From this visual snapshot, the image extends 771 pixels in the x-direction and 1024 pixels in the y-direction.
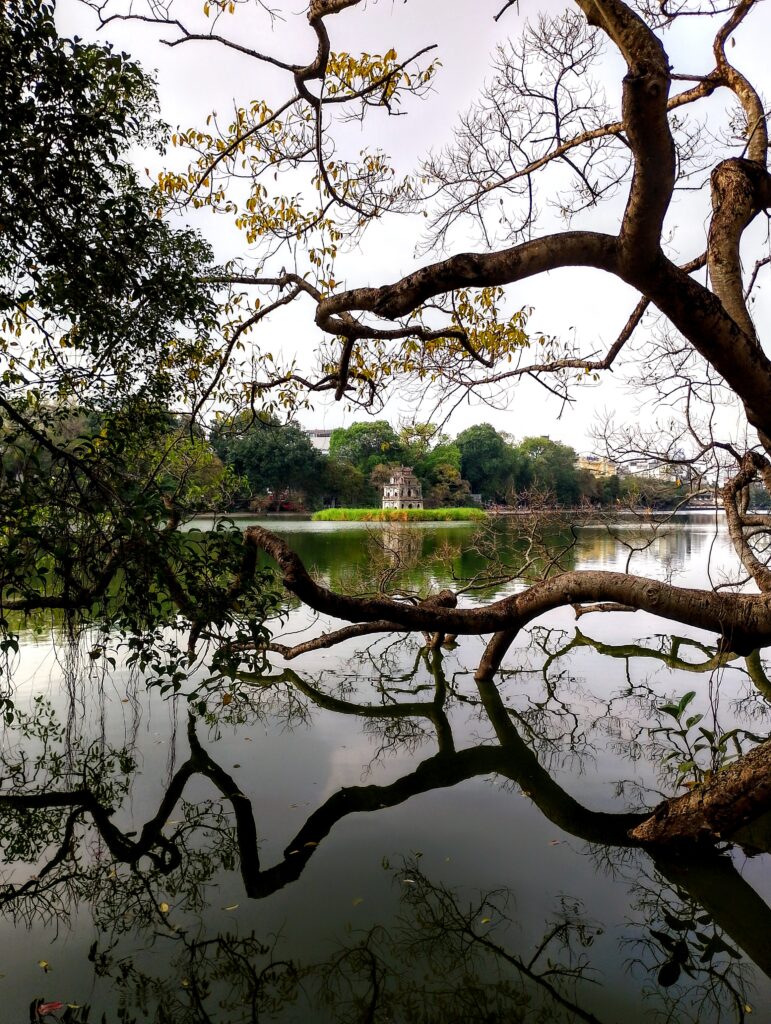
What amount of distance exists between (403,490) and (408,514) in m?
5.91

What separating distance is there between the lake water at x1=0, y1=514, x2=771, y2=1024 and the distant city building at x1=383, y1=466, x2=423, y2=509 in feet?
91.8

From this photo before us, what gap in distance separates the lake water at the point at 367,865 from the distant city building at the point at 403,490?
91.8 feet

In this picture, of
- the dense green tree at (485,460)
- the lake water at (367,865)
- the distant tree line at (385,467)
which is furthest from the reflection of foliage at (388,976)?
the dense green tree at (485,460)

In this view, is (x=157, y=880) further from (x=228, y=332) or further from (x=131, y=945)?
(x=228, y=332)

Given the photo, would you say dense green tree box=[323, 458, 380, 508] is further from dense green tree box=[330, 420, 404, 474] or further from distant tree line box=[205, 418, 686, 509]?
dense green tree box=[330, 420, 404, 474]

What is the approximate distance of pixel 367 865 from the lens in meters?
3.58

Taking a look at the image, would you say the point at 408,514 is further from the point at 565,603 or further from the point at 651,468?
the point at 565,603

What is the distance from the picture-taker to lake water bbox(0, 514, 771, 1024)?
2625mm

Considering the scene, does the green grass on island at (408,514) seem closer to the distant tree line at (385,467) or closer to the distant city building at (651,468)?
the distant tree line at (385,467)

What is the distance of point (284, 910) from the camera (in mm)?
3170

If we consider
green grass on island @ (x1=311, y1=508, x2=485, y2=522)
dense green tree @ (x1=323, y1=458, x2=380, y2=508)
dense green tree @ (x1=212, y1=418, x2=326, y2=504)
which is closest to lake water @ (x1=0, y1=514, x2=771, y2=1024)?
green grass on island @ (x1=311, y1=508, x2=485, y2=522)

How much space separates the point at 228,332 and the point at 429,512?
91.5 ft

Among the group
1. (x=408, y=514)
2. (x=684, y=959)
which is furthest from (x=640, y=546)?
(x=408, y=514)

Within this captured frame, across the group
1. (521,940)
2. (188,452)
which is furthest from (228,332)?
(521,940)
